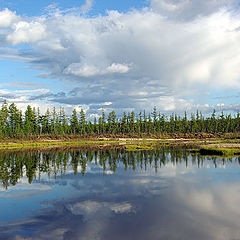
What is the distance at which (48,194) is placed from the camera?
2075 cm

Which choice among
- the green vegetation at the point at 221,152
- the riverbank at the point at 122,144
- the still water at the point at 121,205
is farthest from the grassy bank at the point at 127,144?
the still water at the point at 121,205

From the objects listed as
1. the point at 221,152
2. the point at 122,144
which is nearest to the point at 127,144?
the point at 122,144

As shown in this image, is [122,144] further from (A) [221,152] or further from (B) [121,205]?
(B) [121,205]

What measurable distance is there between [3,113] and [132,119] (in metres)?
68.9

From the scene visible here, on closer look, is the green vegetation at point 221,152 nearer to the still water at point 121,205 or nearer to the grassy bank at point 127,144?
the grassy bank at point 127,144

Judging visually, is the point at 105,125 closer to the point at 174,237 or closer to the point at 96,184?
the point at 96,184

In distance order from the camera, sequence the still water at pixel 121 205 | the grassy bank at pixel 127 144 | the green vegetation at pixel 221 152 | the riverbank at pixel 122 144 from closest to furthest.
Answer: the still water at pixel 121 205, the green vegetation at pixel 221 152, the grassy bank at pixel 127 144, the riverbank at pixel 122 144

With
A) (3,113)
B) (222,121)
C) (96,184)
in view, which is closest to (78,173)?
(96,184)

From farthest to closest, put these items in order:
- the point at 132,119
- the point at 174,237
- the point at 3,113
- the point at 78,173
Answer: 1. the point at 132,119
2. the point at 3,113
3. the point at 78,173
4. the point at 174,237

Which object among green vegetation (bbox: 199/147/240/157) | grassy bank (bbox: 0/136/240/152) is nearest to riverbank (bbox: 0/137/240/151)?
grassy bank (bbox: 0/136/240/152)

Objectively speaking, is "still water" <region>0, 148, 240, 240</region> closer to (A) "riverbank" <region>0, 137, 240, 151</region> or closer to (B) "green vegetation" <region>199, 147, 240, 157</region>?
(B) "green vegetation" <region>199, 147, 240, 157</region>

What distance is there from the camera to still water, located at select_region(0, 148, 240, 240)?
12.9 m

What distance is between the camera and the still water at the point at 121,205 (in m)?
12.9

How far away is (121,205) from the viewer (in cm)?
1738
